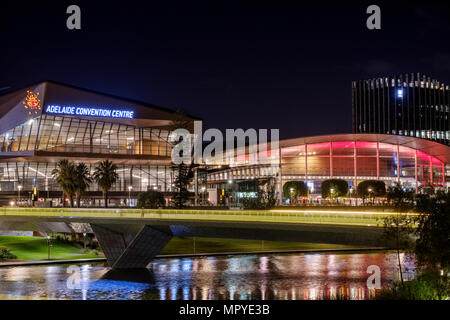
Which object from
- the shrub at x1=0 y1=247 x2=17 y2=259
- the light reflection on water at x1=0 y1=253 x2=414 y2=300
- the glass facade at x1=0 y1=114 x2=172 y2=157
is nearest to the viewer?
the light reflection on water at x1=0 y1=253 x2=414 y2=300

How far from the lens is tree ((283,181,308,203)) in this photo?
11388cm

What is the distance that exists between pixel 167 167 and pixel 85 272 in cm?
7600

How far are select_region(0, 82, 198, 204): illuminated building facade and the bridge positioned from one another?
161 feet

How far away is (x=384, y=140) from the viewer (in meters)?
124

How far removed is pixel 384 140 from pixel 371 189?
57.6 feet

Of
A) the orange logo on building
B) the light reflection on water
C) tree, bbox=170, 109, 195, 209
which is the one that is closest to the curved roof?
tree, bbox=170, 109, 195, 209

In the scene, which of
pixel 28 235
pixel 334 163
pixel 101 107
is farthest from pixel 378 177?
pixel 28 235

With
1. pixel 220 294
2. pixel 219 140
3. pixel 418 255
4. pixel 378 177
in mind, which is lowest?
pixel 220 294

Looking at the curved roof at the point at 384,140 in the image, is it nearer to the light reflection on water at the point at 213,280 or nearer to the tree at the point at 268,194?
the tree at the point at 268,194

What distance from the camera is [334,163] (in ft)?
423

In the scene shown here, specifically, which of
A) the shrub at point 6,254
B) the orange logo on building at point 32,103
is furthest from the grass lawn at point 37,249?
the orange logo on building at point 32,103

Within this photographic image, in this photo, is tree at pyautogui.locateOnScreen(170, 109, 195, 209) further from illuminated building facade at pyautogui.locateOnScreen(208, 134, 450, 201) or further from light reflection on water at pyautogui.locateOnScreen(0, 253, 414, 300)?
light reflection on water at pyautogui.locateOnScreen(0, 253, 414, 300)

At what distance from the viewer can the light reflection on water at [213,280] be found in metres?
51.0
